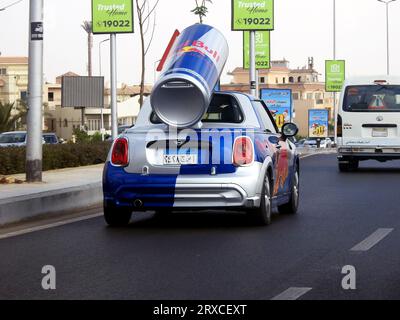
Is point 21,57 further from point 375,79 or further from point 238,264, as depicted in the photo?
point 238,264

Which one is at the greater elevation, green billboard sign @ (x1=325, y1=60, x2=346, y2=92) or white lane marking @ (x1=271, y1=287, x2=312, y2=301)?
green billboard sign @ (x1=325, y1=60, x2=346, y2=92)

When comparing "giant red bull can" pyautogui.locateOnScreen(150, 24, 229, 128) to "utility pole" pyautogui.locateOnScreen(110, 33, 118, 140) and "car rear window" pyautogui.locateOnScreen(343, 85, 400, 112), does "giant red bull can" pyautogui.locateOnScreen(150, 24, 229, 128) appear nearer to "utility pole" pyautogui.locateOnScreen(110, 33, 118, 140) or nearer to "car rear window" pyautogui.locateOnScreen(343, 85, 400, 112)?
"car rear window" pyautogui.locateOnScreen(343, 85, 400, 112)

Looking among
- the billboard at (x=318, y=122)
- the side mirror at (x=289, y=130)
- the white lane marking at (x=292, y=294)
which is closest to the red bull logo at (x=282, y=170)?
the side mirror at (x=289, y=130)

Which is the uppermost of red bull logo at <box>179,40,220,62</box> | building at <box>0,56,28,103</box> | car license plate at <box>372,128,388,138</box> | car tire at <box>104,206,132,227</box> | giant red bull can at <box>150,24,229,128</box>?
building at <box>0,56,28,103</box>

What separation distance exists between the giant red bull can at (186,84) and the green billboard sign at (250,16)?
1821 centimetres

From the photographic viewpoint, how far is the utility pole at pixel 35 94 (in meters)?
18.9

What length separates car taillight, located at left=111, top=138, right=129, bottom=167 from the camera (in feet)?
41.2

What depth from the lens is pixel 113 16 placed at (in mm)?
28656

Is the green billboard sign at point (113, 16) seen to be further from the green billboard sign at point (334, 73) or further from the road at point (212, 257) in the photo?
the green billboard sign at point (334, 73)

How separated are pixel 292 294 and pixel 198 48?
281 inches

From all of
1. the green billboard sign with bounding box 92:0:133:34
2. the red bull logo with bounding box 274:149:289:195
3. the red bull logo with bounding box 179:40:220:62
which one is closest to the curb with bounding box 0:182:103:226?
the red bull logo with bounding box 179:40:220:62

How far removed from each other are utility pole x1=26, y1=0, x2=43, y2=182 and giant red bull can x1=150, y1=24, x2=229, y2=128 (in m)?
4.84

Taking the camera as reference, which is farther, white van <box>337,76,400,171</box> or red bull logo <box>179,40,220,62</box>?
white van <box>337,76,400,171</box>
